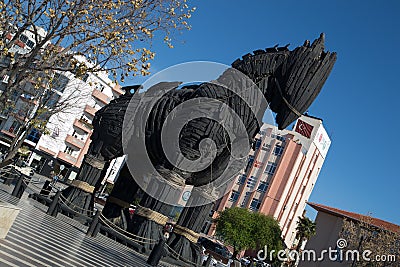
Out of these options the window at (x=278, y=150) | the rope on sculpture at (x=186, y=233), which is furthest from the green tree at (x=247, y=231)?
the rope on sculpture at (x=186, y=233)

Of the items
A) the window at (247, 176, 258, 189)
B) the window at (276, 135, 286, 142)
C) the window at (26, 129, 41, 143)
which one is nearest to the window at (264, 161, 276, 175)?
the window at (247, 176, 258, 189)

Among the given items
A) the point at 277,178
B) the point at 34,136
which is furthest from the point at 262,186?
the point at 34,136

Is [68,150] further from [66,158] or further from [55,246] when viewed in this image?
[55,246]

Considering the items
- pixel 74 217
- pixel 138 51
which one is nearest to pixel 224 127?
pixel 138 51

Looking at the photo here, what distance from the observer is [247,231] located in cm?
3972

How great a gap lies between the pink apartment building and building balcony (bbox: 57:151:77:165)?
16.3 m

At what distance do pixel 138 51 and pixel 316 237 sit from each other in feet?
118

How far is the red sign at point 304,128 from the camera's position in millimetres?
56562

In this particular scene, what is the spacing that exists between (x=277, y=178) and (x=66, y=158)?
22628 millimetres

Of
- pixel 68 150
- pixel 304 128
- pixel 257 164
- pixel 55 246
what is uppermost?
pixel 304 128

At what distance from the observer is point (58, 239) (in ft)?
30.8

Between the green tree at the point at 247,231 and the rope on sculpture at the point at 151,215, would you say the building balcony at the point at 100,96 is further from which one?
the rope on sculpture at the point at 151,215

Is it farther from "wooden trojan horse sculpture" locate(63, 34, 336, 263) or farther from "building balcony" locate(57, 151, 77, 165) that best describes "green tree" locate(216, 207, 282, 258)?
"wooden trojan horse sculpture" locate(63, 34, 336, 263)

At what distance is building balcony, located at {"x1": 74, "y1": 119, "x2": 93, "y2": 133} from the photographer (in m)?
48.7
